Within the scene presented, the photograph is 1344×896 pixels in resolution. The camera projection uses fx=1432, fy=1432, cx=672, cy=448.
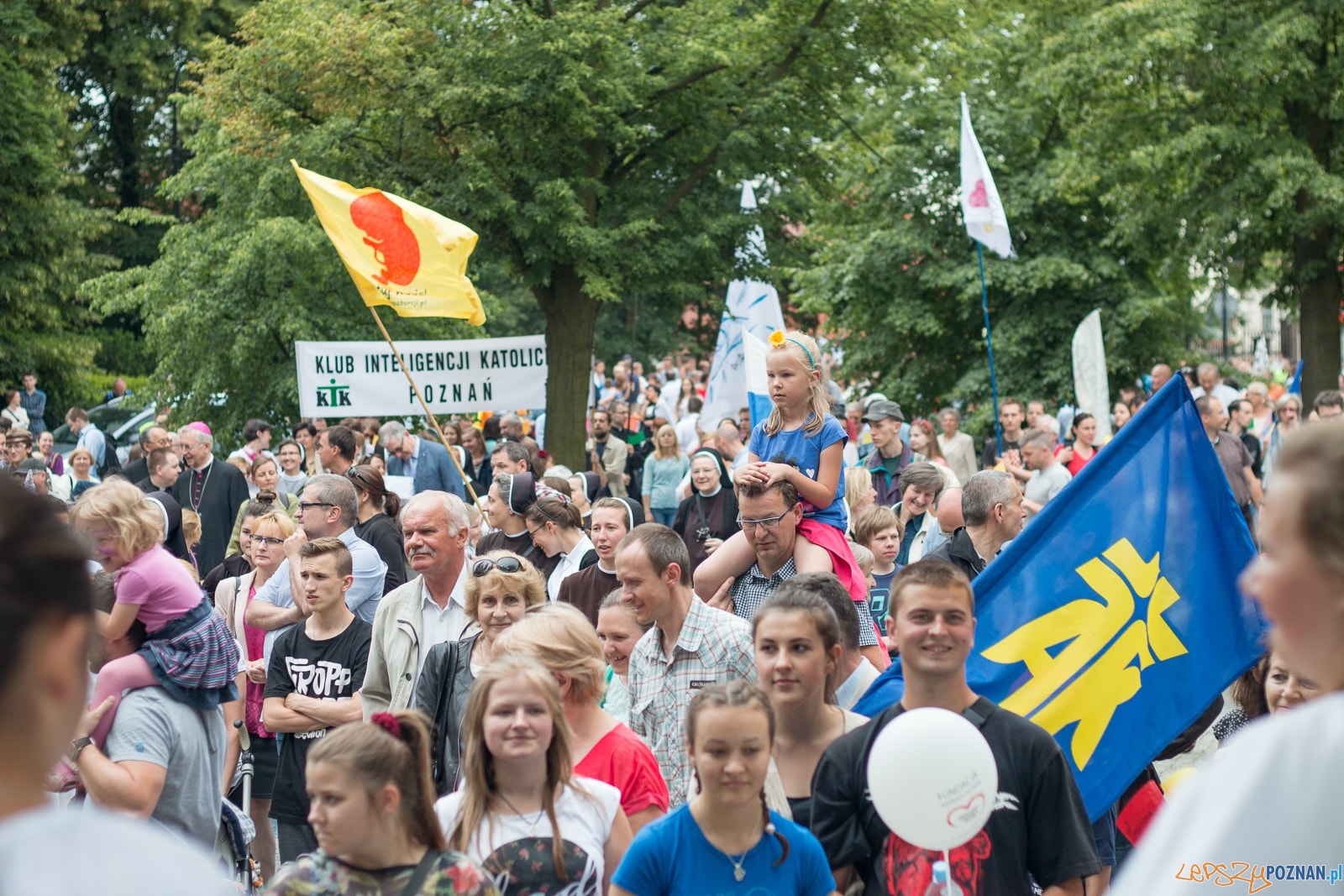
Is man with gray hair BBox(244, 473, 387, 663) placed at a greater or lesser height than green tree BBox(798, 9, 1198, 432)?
lesser

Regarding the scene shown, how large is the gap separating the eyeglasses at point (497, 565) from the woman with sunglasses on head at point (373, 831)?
6.15ft

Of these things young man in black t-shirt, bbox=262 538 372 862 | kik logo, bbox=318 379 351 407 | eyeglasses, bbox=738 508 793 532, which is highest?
kik logo, bbox=318 379 351 407

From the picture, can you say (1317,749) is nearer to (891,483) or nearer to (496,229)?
(891,483)

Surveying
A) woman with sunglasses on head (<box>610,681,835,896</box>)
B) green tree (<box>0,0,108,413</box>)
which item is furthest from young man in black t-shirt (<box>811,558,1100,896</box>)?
green tree (<box>0,0,108,413</box>)

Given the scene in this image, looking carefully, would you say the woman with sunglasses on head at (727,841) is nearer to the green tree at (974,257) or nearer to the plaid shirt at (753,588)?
the plaid shirt at (753,588)

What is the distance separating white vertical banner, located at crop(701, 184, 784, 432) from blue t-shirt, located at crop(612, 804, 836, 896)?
12.5 meters

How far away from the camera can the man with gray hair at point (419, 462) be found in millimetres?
13109

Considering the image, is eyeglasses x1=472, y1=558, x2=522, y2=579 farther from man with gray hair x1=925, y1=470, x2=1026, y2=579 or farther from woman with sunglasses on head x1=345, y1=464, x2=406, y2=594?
woman with sunglasses on head x1=345, y1=464, x2=406, y2=594

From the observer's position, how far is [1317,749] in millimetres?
1487

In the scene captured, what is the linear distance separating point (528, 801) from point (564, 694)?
58 cm

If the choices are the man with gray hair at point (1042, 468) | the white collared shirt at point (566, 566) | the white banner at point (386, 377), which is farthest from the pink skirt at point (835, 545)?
the white banner at point (386, 377)

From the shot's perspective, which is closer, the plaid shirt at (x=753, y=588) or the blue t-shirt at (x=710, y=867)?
the blue t-shirt at (x=710, y=867)

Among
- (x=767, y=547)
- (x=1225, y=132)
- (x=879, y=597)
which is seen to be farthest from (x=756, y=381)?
(x=1225, y=132)

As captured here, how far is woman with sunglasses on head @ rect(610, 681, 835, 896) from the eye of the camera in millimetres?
3432
